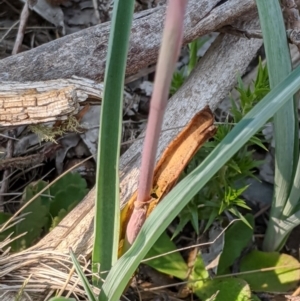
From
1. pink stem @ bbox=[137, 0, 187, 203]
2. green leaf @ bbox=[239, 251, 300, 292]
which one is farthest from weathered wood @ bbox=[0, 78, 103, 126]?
green leaf @ bbox=[239, 251, 300, 292]

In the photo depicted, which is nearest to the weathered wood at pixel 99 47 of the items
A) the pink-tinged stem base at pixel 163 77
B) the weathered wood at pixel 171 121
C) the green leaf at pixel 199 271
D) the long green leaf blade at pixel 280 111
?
the weathered wood at pixel 171 121

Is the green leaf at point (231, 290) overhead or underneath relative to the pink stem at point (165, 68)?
underneath

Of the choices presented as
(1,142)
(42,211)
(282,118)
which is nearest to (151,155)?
(282,118)

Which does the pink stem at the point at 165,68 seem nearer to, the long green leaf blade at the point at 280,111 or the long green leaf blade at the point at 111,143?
the long green leaf blade at the point at 111,143

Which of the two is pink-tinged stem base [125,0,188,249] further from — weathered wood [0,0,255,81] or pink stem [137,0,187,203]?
weathered wood [0,0,255,81]

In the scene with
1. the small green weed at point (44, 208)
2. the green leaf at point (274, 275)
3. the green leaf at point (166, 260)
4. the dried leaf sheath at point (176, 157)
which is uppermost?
the dried leaf sheath at point (176, 157)

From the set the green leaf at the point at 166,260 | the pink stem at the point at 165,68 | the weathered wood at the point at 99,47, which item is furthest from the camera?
the green leaf at the point at 166,260

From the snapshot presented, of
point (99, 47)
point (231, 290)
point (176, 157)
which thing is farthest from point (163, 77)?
point (231, 290)
